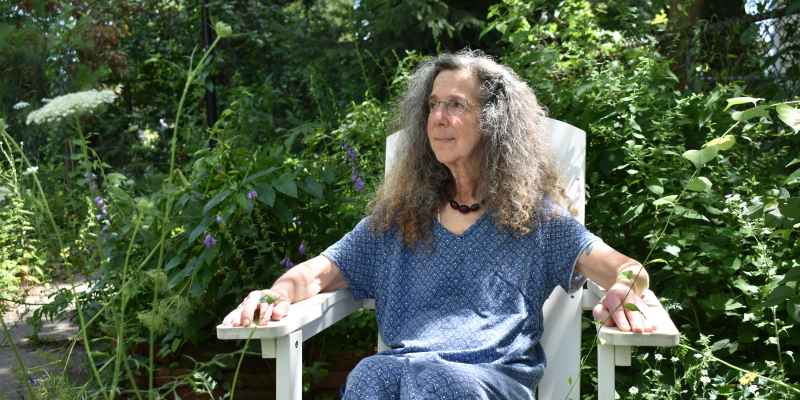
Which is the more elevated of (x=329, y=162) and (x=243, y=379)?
(x=329, y=162)

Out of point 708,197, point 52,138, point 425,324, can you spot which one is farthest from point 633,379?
point 52,138

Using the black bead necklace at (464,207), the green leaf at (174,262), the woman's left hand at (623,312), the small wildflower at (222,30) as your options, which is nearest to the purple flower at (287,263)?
the green leaf at (174,262)

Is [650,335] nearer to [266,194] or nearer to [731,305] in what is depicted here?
[731,305]

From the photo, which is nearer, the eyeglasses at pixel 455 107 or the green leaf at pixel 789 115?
the green leaf at pixel 789 115

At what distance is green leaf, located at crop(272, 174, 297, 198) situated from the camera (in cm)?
282

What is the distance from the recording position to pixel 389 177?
8.32 feet

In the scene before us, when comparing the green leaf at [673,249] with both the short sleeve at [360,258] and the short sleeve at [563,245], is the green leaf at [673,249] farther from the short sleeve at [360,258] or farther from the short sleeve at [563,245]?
the short sleeve at [360,258]

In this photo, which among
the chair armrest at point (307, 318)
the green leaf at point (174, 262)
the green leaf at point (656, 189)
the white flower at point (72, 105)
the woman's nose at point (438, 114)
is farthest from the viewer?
the green leaf at point (174, 262)

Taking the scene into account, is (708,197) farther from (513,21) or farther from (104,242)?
(104,242)

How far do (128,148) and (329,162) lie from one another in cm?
523

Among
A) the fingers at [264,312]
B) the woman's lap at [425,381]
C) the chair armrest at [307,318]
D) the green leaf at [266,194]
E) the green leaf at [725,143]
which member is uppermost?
the green leaf at [725,143]

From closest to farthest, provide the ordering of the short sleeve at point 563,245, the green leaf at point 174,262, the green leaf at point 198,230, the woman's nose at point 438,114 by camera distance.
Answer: the short sleeve at point 563,245
the woman's nose at point 438,114
the green leaf at point 198,230
the green leaf at point 174,262

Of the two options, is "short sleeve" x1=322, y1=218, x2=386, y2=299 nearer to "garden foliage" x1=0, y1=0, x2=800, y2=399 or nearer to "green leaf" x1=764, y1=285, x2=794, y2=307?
"garden foliage" x1=0, y1=0, x2=800, y2=399

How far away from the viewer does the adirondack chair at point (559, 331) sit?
1.76 m
